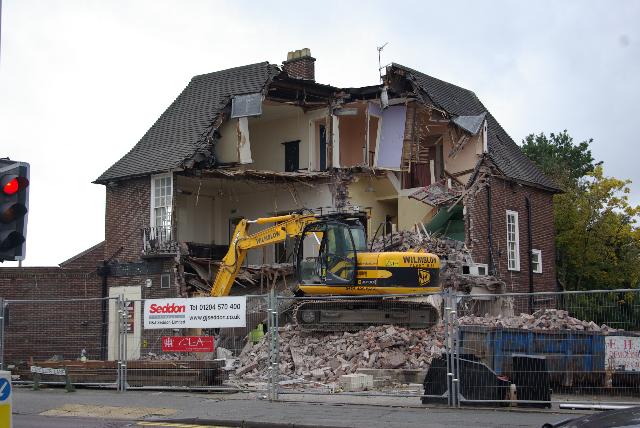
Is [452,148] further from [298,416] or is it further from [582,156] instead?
[582,156]

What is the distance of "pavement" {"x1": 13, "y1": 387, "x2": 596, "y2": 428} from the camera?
1349cm

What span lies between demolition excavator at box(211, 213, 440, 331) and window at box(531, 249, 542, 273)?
42.4 ft

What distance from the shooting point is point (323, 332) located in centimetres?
2373

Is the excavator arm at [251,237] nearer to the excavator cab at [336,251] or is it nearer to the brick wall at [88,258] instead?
the excavator cab at [336,251]

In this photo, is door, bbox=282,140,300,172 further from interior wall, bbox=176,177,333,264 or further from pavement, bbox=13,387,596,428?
pavement, bbox=13,387,596,428

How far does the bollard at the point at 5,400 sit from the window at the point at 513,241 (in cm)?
2719

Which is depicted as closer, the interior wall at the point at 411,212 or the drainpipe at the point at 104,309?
the drainpipe at the point at 104,309

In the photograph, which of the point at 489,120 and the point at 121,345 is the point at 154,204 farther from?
the point at 489,120

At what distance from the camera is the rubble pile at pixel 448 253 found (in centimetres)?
2997

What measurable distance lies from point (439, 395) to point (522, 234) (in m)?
21.1

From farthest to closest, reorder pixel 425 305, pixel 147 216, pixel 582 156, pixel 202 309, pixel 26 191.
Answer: pixel 582 156 < pixel 147 216 < pixel 425 305 < pixel 202 309 < pixel 26 191

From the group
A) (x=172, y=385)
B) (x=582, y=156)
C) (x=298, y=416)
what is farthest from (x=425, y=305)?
(x=582, y=156)

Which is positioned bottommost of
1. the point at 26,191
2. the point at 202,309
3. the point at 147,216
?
the point at 202,309

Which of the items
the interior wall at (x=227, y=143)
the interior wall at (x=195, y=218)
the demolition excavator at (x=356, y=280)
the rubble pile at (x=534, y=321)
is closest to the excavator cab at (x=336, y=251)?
the demolition excavator at (x=356, y=280)
